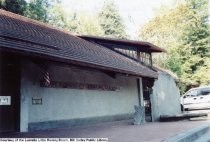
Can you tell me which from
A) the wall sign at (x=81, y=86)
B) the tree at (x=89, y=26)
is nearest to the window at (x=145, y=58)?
the wall sign at (x=81, y=86)

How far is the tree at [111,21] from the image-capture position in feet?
137

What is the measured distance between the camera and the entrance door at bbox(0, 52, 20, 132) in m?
9.74

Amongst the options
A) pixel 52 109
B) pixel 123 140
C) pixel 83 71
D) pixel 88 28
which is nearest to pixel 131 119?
pixel 83 71

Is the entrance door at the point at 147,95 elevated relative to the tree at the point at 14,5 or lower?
lower

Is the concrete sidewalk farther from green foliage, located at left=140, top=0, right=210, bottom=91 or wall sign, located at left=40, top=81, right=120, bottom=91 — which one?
green foliage, located at left=140, top=0, right=210, bottom=91

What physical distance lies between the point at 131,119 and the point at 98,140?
11035 mm

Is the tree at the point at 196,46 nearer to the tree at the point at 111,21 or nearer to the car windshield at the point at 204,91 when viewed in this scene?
the tree at the point at 111,21

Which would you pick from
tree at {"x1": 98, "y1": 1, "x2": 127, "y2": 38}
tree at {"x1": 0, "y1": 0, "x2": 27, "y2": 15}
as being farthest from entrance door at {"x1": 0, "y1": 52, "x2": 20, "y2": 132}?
tree at {"x1": 98, "y1": 1, "x2": 127, "y2": 38}

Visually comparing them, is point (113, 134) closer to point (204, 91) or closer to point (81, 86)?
point (81, 86)

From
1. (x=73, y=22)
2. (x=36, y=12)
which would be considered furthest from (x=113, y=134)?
(x=73, y=22)

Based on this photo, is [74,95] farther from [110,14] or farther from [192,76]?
[110,14]

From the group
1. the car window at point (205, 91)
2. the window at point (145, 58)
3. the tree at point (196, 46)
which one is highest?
the tree at point (196, 46)

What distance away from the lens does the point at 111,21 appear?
41.8 m

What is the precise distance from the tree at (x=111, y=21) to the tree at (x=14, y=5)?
1608cm
